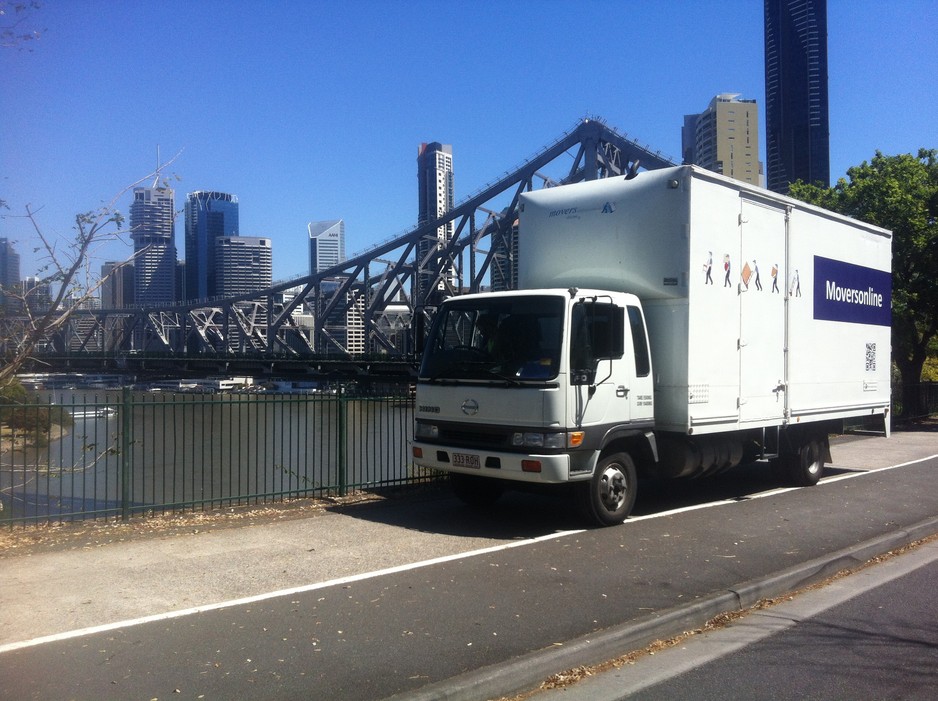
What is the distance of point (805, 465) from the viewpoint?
1223 cm

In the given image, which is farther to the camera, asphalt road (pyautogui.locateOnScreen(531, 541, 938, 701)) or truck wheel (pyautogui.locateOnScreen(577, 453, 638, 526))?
truck wheel (pyautogui.locateOnScreen(577, 453, 638, 526))

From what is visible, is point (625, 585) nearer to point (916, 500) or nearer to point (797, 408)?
point (797, 408)

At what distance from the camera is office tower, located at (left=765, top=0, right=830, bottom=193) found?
360 ft

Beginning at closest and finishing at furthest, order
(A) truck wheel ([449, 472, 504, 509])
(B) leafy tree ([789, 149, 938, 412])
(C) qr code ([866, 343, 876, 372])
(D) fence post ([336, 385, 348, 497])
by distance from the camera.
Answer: (A) truck wheel ([449, 472, 504, 509])
(D) fence post ([336, 385, 348, 497])
(C) qr code ([866, 343, 876, 372])
(B) leafy tree ([789, 149, 938, 412])

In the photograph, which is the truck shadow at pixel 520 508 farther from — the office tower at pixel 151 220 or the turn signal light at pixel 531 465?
the office tower at pixel 151 220

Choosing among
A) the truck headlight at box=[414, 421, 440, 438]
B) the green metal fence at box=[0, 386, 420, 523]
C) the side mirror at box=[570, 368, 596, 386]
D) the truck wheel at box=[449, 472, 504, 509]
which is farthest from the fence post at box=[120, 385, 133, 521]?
the side mirror at box=[570, 368, 596, 386]

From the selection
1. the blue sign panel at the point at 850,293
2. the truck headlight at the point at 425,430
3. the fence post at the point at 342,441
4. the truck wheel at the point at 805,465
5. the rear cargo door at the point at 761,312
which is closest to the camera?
the truck headlight at the point at 425,430

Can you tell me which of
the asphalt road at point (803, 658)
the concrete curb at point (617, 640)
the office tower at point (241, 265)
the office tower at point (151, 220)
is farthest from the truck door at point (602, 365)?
the office tower at point (241, 265)

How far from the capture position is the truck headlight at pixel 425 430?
905 centimetres

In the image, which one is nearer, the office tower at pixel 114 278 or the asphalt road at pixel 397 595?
the asphalt road at pixel 397 595

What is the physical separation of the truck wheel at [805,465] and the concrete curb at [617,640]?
441cm

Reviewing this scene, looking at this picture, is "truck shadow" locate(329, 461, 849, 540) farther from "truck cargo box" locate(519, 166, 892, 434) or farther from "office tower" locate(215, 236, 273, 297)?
"office tower" locate(215, 236, 273, 297)

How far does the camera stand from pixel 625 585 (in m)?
6.64

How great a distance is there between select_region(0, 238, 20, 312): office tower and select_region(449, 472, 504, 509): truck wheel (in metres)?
5.41
